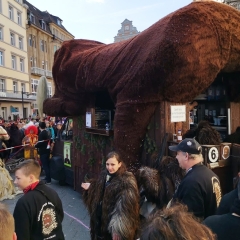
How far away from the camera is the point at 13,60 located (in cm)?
3638

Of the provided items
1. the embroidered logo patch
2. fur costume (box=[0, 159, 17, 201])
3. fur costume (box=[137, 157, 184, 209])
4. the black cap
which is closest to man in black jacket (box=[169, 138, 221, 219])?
the black cap

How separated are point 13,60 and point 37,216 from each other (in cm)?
3724

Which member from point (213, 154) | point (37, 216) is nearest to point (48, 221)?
point (37, 216)

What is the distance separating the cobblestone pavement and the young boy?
5.12ft

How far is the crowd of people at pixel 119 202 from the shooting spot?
6.57 feet

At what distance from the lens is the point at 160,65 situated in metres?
4.06

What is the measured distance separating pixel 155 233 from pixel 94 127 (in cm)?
513

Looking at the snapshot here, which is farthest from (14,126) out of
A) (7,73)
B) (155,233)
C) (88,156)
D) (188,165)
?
(7,73)

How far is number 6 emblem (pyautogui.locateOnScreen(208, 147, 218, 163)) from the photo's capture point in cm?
390

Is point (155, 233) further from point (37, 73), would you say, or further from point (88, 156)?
point (37, 73)

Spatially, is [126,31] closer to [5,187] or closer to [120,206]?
[5,187]

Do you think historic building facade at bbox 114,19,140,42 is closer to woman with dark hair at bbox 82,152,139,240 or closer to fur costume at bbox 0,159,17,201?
fur costume at bbox 0,159,17,201

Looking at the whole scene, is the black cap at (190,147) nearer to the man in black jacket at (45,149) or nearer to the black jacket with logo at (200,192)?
the black jacket with logo at (200,192)

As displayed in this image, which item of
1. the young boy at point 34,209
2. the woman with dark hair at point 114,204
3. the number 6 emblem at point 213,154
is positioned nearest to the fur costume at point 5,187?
the woman with dark hair at point 114,204
